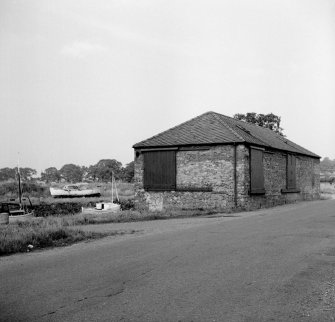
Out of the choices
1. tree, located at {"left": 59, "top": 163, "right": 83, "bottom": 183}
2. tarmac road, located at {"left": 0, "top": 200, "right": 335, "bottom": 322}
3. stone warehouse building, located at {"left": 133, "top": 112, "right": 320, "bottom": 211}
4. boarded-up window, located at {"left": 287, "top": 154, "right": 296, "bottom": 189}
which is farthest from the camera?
tree, located at {"left": 59, "top": 163, "right": 83, "bottom": 183}

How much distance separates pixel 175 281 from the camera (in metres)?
7.03

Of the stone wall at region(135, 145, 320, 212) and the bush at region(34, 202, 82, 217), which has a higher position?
the stone wall at region(135, 145, 320, 212)

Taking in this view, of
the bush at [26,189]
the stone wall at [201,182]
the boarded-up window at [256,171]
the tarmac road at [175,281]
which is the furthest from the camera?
the bush at [26,189]

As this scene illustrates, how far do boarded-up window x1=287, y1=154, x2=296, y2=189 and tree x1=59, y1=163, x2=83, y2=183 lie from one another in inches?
4096

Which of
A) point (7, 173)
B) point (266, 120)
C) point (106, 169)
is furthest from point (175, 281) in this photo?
point (7, 173)

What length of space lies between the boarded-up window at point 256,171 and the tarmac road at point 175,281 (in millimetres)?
15911

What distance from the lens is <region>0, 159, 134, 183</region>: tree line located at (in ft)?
360

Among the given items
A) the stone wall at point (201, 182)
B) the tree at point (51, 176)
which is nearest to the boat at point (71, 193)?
the stone wall at point (201, 182)

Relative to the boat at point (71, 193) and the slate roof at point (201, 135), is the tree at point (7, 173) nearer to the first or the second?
the boat at point (71, 193)

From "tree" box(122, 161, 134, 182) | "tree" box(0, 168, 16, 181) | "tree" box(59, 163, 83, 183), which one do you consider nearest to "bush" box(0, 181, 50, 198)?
"tree" box(122, 161, 134, 182)

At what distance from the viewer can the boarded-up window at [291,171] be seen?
34531 mm

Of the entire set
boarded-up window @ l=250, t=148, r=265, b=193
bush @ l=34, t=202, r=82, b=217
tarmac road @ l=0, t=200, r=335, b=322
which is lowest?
bush @ l=34, t=202, r=82, b=217

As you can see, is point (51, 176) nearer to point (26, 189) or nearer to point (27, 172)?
point (27, 172)

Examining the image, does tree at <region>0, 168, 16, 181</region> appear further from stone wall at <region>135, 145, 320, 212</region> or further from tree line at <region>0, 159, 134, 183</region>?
stone wall at <region>135, 145, 320, 212</region>
